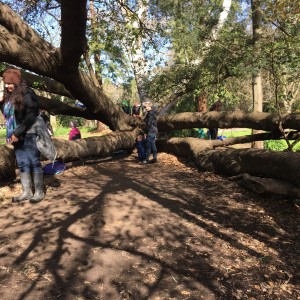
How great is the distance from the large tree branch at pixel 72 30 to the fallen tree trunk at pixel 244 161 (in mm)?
3454

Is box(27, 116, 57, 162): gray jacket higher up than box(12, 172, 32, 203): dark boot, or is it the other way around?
box(27, 116, 57, 162): gray jacket

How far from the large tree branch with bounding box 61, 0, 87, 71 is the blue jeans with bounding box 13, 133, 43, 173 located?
4.73ft

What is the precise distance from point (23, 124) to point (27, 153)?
1.48ft

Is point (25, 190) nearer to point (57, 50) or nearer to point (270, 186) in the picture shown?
point (57, 50)

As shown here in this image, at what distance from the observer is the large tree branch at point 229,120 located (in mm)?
7383

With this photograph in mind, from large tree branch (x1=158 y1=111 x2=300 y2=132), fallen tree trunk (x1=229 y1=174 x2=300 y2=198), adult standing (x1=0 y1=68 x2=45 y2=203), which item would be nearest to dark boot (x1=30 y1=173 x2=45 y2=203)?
adult standing (x1=0 y1=68 x2=45 y2=203)

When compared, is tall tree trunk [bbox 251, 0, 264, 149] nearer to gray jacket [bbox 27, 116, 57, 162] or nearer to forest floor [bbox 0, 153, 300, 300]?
forest floor [bbox 0, 153, 300, 300]

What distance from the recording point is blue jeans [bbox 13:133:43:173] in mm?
4738

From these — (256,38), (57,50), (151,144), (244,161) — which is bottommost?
(244,161)

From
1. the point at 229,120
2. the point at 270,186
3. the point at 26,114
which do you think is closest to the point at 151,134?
the point at 229,120

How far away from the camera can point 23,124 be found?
4.57m

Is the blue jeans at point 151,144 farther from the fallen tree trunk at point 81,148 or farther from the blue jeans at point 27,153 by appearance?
the blue jeans at point 27,153

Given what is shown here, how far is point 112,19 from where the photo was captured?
32.6ft

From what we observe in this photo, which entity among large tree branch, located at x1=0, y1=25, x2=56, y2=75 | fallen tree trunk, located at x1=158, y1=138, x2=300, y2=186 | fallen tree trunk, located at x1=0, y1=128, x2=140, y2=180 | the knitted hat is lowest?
fallen tree trunk, located at x1=158, y1=138, x2=300, y2=186
